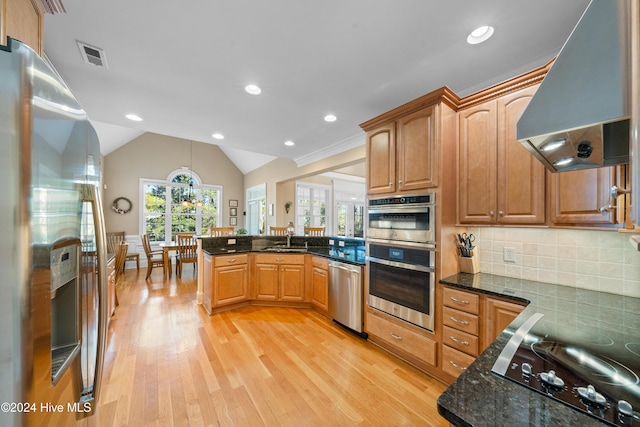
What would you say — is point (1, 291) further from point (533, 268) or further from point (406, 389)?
point (533, 268)

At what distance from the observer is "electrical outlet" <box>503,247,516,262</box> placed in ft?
6.76

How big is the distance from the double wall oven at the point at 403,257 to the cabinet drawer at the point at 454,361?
207 mm

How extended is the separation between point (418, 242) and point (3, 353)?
223 cm

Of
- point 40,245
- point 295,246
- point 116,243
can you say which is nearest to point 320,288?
point 295,246

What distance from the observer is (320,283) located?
3.38m

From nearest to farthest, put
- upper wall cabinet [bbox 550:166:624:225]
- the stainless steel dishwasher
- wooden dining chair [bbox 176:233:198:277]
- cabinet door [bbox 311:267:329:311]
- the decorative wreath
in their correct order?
upper wall cabinet [bbox 550:166:624:225] → the stainless steel dishwasher → cabinet door [bbox 311:267:329:311] → wooden dining chair [bbox 176:233:198:277] → the decorative wreath

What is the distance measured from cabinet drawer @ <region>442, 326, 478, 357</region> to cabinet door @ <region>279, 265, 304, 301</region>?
81.3 inches

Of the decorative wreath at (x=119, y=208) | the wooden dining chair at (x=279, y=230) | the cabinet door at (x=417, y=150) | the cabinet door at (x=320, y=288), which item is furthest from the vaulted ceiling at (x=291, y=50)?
the decorative wreath at (x=119, y=208)

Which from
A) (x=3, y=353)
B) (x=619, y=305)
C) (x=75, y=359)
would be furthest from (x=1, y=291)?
(x=619, y=305)

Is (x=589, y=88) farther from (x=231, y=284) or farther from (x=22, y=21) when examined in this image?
(x=231, y=284)

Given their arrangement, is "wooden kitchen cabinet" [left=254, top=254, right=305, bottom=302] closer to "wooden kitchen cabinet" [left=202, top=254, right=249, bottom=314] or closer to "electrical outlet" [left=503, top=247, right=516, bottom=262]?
"wooden kitchen cabinet" [left=202, top=254, right=249, bottom=314]

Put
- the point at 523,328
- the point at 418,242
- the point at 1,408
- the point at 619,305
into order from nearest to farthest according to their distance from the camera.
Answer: the point at 1,408 → the point at 523,328 → the point at 619,305 → the point at 418,242

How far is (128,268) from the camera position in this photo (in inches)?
253

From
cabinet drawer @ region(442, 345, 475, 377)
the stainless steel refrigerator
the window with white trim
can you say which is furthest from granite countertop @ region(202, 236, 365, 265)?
the window with white trim
